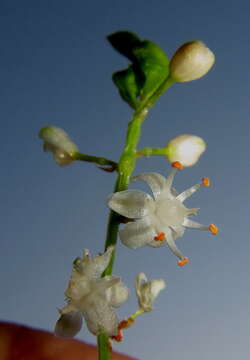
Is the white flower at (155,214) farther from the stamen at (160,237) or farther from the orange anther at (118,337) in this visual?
the orange anther at (118,337)

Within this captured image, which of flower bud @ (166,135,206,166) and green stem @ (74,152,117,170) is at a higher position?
flower bud @ (166,135,206,166)

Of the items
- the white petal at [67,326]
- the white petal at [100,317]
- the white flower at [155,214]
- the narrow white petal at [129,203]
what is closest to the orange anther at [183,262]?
the white flower at [155,214]

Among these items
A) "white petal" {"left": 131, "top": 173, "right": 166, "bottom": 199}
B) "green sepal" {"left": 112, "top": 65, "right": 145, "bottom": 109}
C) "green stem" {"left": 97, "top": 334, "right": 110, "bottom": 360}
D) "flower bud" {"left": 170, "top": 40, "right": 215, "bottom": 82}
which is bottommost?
"green stem" {"left": 97, "top": 334, "right": 110, "bottom": 360}

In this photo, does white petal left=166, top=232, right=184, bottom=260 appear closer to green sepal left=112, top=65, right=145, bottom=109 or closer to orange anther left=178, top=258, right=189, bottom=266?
orange anther left=178, top=258, right=189, bottom=266

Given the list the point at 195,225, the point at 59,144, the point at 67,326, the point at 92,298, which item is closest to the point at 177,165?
the point at 195,225

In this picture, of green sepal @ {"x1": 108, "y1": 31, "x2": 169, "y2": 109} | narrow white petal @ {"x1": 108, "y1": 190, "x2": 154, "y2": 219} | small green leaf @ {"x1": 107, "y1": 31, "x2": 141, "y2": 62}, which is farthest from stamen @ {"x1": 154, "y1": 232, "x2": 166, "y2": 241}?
small green leaf @ {"x1": 107, "y1": 31, "x2": 141, "y2": 62}

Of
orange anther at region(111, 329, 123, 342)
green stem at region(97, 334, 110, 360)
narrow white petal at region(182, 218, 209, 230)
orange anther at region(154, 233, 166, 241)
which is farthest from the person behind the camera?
narrow white petal at region(182, 218, 209, 230)

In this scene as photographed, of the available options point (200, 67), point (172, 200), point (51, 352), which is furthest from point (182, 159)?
point (51, 352)

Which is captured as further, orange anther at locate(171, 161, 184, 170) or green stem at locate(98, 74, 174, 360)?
orange anther at locate(171, 161, 184, 170)
